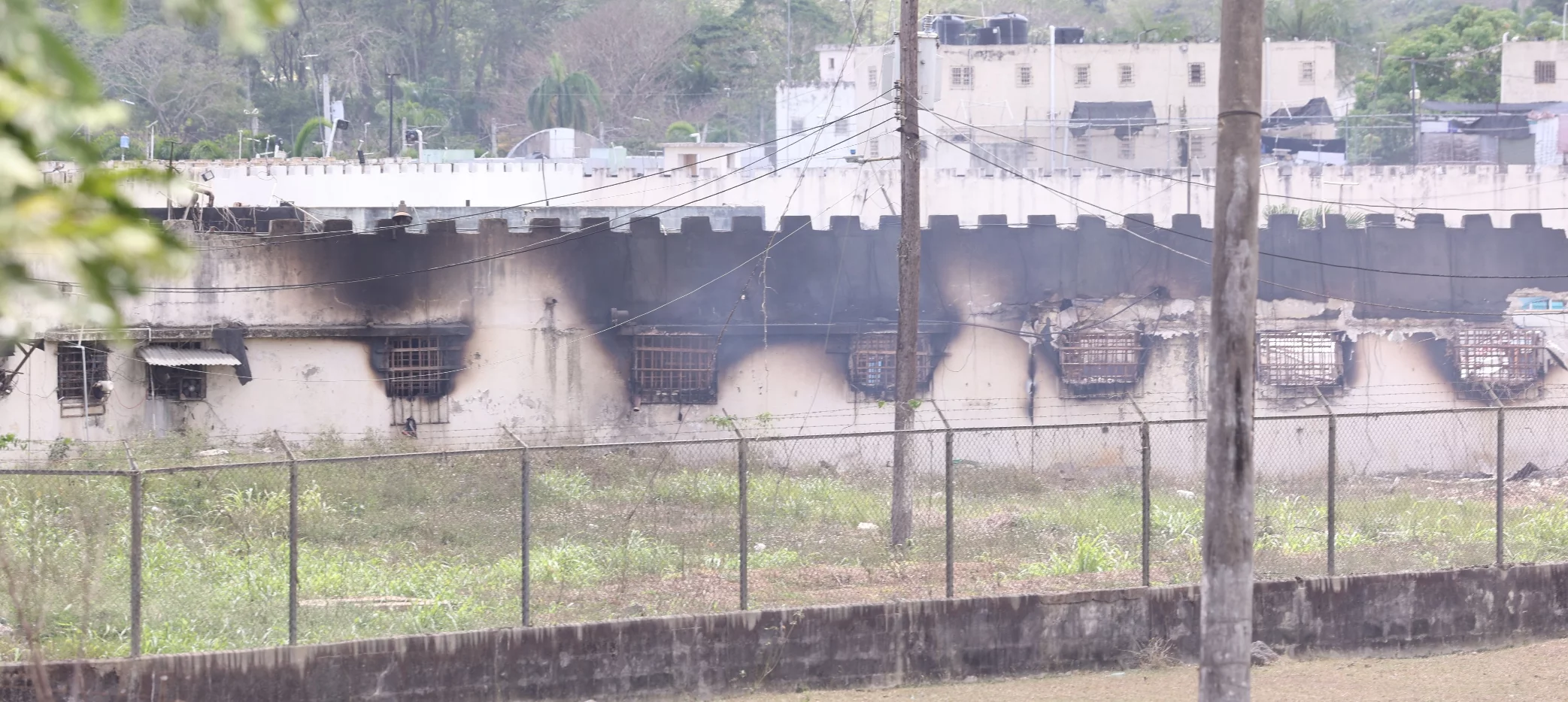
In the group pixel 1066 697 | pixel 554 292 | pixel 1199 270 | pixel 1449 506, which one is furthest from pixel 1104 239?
pixel 1066 697

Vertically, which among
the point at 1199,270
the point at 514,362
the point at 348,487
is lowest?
the point at 348,487

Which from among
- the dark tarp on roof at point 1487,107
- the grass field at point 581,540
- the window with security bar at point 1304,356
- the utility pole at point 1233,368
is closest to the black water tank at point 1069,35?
the dark tarp on roof at point 1487,107

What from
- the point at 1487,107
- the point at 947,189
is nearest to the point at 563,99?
the point at 947,189

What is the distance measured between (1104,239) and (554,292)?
8979 mm

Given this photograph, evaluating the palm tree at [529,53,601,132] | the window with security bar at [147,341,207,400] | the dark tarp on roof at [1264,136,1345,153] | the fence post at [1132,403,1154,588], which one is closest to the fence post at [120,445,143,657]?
the fence post at [1132,403,1154,588]

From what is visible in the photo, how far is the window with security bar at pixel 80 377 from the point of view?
62.5ft

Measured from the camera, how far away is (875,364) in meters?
22.5

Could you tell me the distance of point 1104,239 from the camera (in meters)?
23.3

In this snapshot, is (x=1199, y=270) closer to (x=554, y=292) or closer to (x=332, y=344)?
(x=554, y=292)

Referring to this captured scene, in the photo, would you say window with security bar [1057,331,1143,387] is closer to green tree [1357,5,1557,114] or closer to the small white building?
the small white building

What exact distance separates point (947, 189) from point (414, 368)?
1739 centimetres

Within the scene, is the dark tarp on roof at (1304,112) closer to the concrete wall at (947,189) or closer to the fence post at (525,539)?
the concrete wall at (947,189)

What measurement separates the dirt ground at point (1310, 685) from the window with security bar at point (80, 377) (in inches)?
497

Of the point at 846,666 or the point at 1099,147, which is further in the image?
the point at 1099,147
